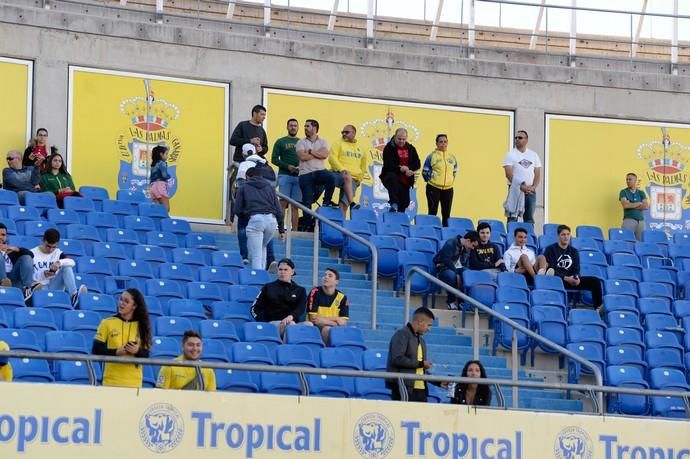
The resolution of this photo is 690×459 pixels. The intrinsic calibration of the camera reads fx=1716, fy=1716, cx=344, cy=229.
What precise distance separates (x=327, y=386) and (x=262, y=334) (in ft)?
3.76

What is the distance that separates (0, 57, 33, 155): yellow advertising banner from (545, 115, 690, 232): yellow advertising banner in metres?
7.45

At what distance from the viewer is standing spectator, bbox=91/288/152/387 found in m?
13.9

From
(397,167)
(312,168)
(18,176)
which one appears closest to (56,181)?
(18,176)

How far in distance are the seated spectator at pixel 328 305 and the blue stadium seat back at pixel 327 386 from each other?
1432 millimetres

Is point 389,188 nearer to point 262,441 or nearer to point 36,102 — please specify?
point 36,102

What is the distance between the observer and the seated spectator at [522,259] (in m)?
19.9

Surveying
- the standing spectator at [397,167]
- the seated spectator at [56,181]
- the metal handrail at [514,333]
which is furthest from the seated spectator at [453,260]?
the seated spectator at [56,181]

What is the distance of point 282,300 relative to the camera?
16.9 meters

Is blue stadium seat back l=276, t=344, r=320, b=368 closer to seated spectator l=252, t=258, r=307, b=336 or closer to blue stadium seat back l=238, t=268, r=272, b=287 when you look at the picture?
seated spectator l=252, t=258, r=307, b=336

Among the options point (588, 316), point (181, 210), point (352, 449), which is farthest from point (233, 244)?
point (352, 449)

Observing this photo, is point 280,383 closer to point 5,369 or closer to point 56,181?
point 5,369

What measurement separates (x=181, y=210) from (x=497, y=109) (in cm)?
493

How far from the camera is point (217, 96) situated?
23.0 m

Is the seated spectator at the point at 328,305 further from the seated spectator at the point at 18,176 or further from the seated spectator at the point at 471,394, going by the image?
the seated spectator at the point at 18,176
